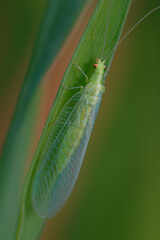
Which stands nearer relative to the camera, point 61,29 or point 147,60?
point 61,29

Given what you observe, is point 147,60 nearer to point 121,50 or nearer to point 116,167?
point 121,50

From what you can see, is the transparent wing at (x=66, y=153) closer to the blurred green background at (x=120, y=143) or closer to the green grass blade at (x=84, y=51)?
the blurred green background at (x=120, y=143)

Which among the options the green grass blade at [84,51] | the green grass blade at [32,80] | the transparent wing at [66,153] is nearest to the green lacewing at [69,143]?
the transparent wing at [66,153]

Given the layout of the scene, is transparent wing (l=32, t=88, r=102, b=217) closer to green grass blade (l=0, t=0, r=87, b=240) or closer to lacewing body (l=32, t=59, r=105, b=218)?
lacewing body (l=32, t=59, r=105, b=218)

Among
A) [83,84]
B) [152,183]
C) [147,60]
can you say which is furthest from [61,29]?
[152,183]

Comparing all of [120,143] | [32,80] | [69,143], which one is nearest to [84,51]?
[32,80]

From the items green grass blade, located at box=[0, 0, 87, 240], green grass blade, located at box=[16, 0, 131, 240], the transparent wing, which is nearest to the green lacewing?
the transparent wing
